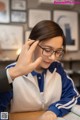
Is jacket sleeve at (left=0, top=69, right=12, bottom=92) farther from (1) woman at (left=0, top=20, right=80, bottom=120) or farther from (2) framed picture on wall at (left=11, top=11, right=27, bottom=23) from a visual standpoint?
(2) framed picture on wall at (left=11, top=11, right=27, bottom=23)

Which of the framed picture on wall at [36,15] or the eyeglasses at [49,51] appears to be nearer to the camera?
the eyeglasses at [49,51]

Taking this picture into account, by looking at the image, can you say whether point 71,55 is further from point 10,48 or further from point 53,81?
point 53,81

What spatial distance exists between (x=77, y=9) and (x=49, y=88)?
11.1 feet

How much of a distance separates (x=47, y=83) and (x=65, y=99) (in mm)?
143

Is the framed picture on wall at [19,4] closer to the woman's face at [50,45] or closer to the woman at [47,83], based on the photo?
the woman at [47,83]

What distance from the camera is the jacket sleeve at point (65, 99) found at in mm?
1042

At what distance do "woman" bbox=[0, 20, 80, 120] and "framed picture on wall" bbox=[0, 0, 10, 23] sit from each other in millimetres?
2847

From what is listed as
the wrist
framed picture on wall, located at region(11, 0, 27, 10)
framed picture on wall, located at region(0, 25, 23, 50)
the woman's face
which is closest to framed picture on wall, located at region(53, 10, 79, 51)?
framed picture on wall, located at region(11, 0, 27, 10)

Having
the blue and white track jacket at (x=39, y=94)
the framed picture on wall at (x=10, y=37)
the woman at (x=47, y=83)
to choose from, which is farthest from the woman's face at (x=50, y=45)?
the framed picture on wall at (x=10, y=37)

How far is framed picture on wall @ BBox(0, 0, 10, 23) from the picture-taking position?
384 cm

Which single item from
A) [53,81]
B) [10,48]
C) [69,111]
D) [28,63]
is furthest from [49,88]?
[10,48]

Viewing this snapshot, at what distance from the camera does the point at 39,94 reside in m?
1.13

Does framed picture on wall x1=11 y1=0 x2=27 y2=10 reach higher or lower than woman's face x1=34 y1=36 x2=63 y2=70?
A: higher

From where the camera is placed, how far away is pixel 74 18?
4.16 meters
